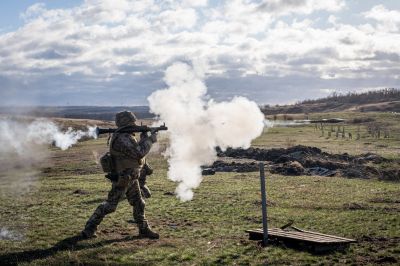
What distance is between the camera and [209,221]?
19219mm

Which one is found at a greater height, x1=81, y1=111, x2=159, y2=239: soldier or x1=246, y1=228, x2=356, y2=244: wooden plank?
x1=81, y1=111, x2=159, y2=239: soldier

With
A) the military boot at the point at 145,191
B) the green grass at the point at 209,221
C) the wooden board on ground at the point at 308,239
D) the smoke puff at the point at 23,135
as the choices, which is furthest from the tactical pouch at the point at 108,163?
the smoke puff at the point at 23,135

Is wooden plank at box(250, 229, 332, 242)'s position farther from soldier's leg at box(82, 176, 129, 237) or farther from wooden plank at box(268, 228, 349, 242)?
soldier's leg at box(82, 176, 129, 237)

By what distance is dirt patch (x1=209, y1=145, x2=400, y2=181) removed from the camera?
3459cm

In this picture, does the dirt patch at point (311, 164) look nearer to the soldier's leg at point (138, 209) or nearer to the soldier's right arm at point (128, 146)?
the soldier's leg at point (138, 209)

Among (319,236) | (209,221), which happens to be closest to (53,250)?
(209,221)

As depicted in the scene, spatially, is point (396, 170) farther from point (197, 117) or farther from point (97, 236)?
point (97, 236)

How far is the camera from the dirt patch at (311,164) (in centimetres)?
3459

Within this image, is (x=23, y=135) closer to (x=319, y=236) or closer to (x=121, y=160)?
(x=121, y=160)

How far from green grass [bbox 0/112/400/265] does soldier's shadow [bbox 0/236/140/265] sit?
0.03 meters

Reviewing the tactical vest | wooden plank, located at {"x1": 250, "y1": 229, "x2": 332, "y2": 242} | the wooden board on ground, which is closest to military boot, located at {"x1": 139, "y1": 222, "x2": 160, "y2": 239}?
the tactical vest

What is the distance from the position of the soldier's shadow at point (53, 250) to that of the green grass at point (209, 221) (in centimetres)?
3

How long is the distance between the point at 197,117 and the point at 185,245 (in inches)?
315

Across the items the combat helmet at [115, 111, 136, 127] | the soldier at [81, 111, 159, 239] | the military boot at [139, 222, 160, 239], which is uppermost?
the combat helmet at [115, 111, 136, 127]
